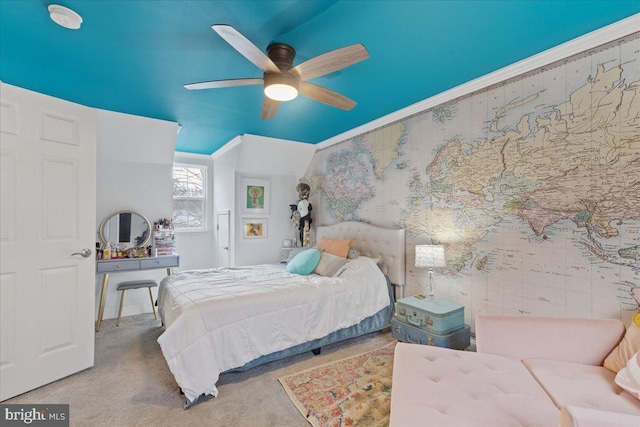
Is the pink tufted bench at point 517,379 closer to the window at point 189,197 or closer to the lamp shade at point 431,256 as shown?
the lamp shade at point 431,256

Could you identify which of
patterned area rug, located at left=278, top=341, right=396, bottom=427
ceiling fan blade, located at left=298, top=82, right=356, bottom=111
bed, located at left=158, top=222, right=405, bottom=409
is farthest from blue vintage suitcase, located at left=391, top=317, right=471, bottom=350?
ceiling fan blade, located at left=298, top=82, right=356, bottom=111

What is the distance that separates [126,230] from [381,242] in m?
3.46

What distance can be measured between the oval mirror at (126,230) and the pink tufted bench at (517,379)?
3.75 m

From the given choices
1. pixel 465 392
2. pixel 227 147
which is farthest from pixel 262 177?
pixel 465 392

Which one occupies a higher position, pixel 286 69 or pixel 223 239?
pixel 286 69

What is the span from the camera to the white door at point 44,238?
2.06 meters

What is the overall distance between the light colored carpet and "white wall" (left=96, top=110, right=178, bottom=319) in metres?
1.13

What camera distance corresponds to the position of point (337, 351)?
8.96 feet

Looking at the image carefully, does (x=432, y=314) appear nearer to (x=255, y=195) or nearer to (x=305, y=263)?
(x=305, y=263)

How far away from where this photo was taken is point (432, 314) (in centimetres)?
241

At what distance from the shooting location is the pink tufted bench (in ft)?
4.00

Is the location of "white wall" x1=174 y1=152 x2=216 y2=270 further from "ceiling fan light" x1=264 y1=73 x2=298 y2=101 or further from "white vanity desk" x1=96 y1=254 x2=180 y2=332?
"ceiling fan light" x1=264 y1=73 x2=298 y2=101

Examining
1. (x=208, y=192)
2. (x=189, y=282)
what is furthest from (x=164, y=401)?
(x=208, y=192)

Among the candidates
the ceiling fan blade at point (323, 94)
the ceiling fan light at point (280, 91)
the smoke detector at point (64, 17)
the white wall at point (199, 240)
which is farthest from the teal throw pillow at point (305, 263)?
the smoke detector at point (64, 17)
